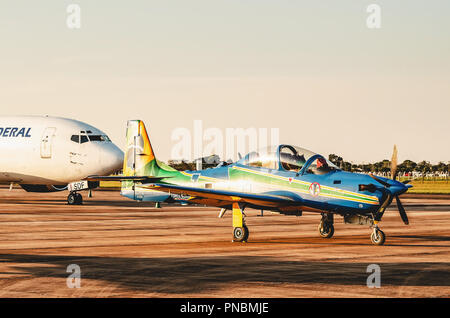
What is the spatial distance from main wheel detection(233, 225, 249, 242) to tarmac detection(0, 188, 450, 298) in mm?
376

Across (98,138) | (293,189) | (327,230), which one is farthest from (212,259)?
(98,138)

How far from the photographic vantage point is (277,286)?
507 inches

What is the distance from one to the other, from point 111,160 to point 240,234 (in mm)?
20412

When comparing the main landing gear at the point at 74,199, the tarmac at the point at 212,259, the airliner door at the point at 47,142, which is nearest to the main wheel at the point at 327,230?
the tarmac at the point at 212,259

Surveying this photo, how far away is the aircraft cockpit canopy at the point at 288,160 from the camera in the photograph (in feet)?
70.0

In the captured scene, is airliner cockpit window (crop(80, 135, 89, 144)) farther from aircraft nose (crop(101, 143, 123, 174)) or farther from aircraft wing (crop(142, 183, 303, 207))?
aircraft wing (crop(142, 183, 303, 207))

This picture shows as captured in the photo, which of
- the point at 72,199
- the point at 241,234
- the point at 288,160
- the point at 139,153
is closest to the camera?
the point at 241,234

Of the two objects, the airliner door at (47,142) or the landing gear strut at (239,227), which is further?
the airliner door at (47,142)

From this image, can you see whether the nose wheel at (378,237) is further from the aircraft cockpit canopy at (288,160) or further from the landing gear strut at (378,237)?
the aircraft cockpit canopy at (288,160)

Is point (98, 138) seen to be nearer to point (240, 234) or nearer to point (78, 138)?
point (78, 138)

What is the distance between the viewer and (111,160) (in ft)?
133

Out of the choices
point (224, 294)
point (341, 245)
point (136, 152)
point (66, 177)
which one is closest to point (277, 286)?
point (224, 294)
